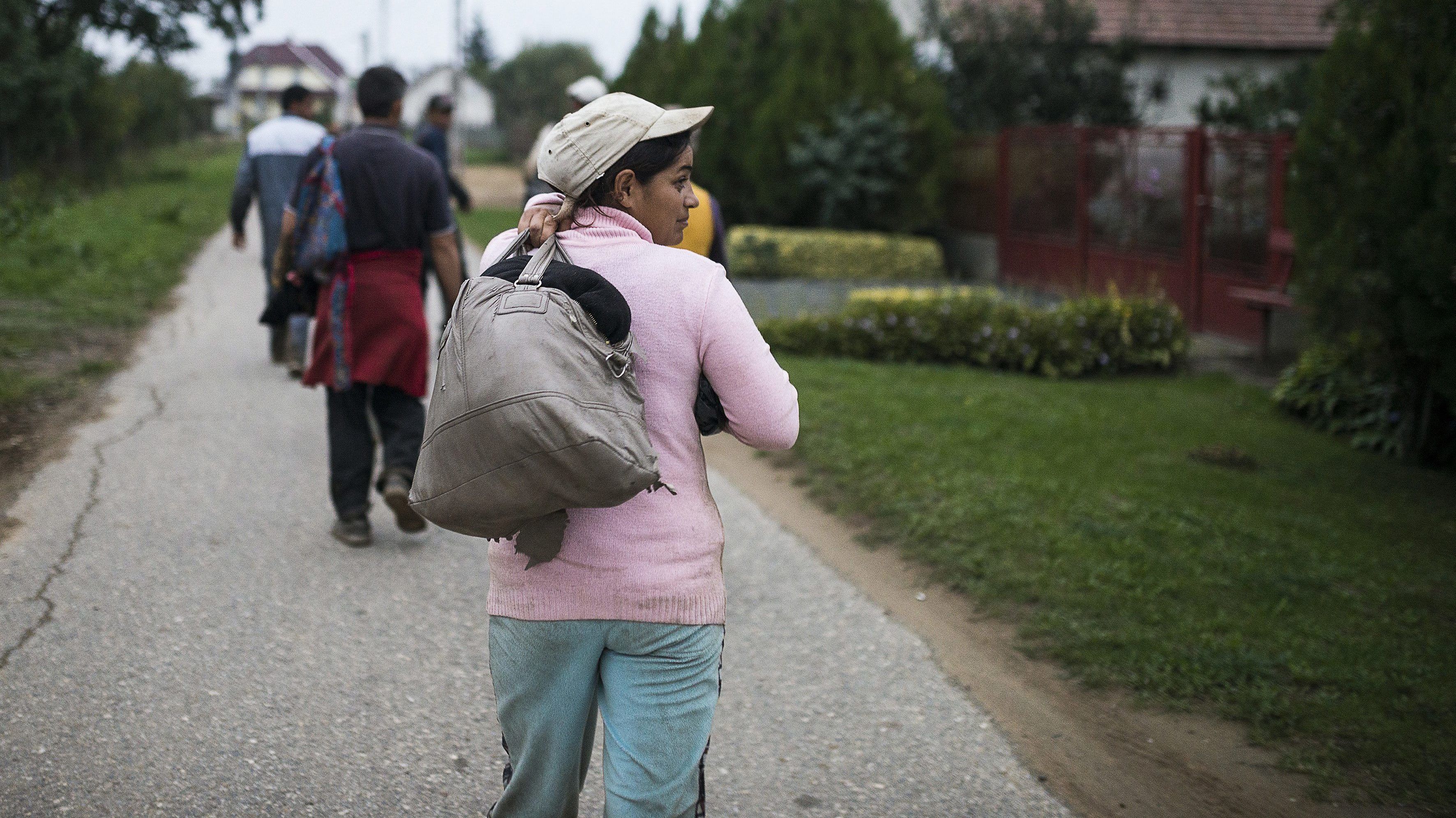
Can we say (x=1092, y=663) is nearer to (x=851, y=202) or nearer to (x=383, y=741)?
(x=383, y=741)

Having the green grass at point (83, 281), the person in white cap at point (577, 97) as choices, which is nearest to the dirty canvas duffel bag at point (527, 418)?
the person in white cap at point (577, 97)

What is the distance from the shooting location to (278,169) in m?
8.28

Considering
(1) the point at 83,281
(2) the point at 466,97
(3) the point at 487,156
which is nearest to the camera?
(1) the point at 83,281

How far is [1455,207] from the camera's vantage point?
19.5ft

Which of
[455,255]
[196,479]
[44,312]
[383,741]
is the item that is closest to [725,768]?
[383,741]

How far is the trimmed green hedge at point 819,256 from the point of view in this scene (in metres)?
16.4

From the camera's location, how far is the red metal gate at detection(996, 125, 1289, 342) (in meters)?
11.7

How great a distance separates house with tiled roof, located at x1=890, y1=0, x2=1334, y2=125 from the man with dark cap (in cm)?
1478

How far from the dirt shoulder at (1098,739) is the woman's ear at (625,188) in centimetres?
216

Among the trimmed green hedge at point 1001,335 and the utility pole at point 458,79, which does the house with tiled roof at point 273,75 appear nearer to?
the utility pole at point 458,79

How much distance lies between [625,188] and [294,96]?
703 centimetres

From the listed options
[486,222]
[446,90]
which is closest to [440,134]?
[486,222]

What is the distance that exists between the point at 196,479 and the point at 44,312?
582 cm

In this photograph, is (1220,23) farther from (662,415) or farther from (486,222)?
(662,415)
